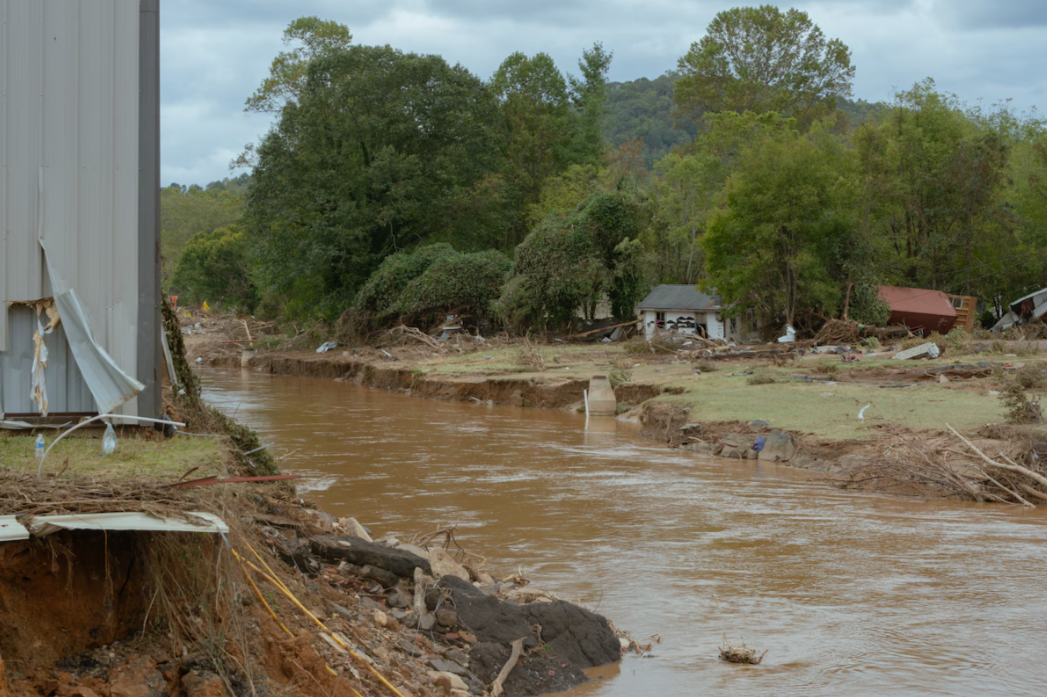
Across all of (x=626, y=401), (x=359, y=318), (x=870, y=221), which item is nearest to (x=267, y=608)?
(x=626, y=401)

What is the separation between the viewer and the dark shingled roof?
39.9 meters

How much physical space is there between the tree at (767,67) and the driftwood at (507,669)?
59182 millimetres

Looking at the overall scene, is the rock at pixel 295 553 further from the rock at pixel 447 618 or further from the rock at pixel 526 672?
the rock at pixel 526 672

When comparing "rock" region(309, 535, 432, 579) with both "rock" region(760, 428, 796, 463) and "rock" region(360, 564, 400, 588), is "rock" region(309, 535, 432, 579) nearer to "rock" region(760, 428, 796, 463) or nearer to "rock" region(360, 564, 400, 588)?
"rock" region(360, 564, 400, 588)

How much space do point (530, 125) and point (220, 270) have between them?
1025 inches

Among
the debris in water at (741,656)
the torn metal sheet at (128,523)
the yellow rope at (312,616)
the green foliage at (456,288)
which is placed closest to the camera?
the torn metal sheet at (128,523)

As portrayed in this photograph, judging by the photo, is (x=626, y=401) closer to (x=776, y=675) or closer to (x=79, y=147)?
(x=776, y=675)

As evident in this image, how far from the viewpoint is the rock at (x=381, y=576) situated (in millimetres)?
7789

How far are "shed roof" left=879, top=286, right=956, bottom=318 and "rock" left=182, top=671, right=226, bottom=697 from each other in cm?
3639

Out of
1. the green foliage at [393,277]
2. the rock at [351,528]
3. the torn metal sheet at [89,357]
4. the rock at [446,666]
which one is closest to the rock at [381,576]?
the rock at [446,666]

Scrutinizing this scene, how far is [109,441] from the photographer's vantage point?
682 cm

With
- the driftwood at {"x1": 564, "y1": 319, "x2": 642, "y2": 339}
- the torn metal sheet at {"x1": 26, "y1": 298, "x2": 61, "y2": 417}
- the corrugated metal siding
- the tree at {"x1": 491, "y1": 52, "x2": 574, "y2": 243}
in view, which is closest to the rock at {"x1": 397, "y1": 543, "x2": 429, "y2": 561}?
the corrugated metal siding

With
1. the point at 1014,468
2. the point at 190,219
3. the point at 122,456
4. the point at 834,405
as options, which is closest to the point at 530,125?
the point at 834,405

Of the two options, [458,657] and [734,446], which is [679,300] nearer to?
[734,446]
